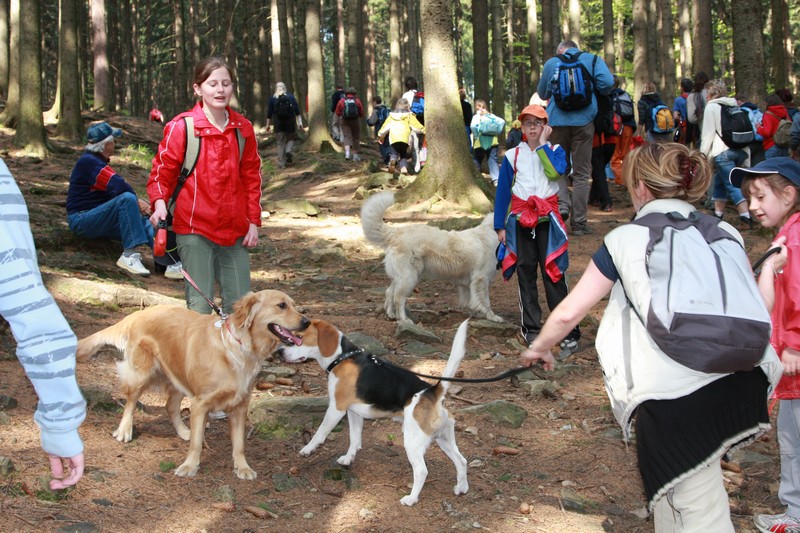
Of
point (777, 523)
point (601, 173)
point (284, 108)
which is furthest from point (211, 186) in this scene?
point (284, 108)

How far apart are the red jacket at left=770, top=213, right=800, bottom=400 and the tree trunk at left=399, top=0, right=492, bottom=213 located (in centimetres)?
905

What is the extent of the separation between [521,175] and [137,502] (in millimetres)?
4551

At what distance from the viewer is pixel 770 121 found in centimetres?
1304

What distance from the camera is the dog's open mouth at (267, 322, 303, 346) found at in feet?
15.6

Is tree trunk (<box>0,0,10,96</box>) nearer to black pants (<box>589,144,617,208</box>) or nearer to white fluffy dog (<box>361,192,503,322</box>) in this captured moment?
black pants (<box>589,144,617,208</box>)

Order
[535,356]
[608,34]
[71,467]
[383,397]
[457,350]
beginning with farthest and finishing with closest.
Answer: [608,34], [383,397], [457,350], [535,356], [71,467]

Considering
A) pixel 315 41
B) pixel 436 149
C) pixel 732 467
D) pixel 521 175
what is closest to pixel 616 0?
pixel 315 41

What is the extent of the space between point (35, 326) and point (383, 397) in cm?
297

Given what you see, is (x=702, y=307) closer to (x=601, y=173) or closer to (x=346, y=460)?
(x=346, y=460)

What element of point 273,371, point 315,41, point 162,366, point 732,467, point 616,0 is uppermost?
point 616,0

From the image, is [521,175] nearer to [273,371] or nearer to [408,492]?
[273,371]

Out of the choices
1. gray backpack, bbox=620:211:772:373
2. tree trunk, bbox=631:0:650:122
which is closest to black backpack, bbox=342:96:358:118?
tree trunk, bbox=631:0:650:122

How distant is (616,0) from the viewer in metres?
34.6

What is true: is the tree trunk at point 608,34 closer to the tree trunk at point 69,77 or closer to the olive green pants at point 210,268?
the tree trunk at point 69,77
